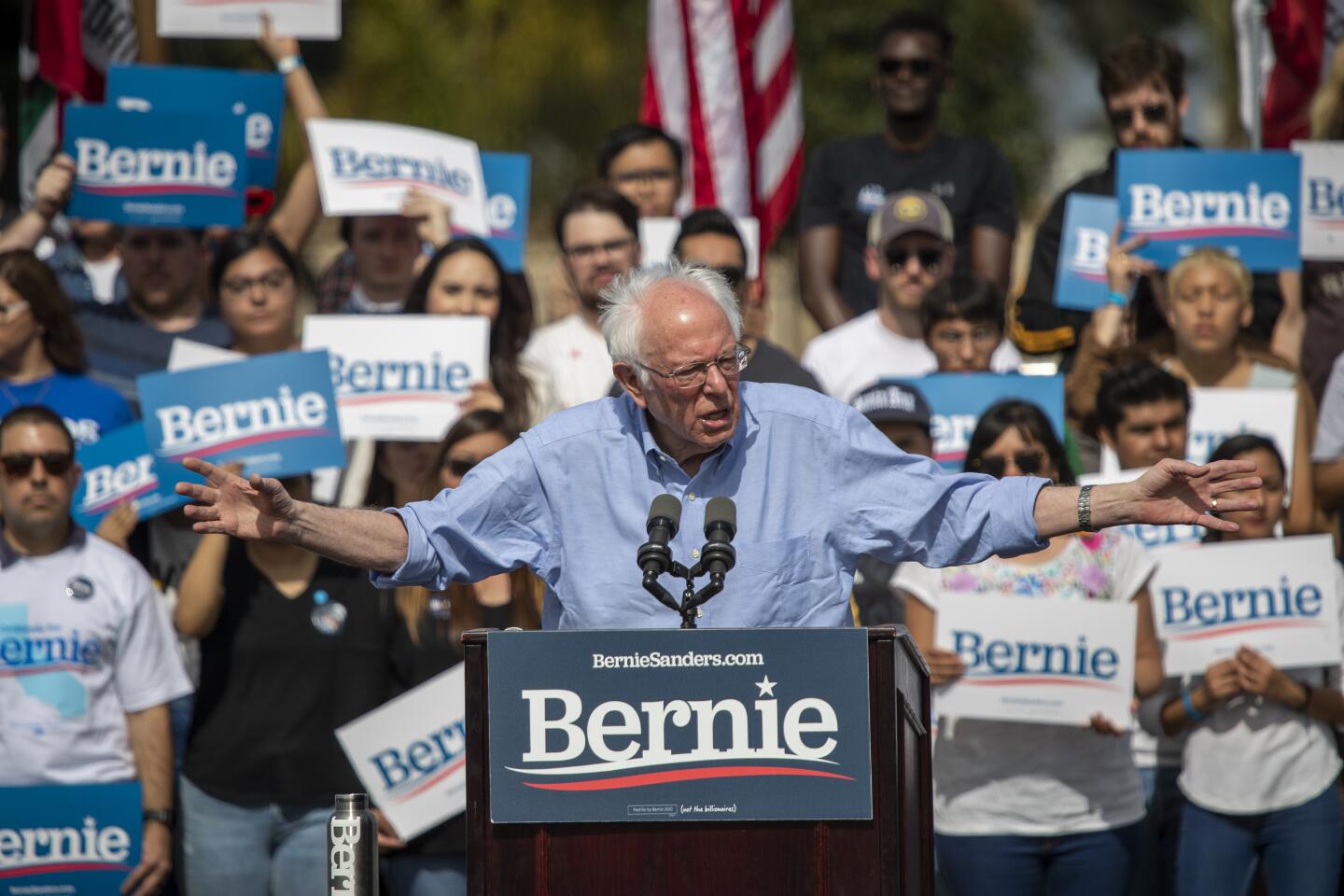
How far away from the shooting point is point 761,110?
34.2 ft

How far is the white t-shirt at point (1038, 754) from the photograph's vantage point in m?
6.23

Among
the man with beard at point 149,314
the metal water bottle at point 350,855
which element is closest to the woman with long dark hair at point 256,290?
the man with beard at point 149,314

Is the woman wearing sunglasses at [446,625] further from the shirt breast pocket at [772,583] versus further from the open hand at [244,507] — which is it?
the open hand at [244,507]

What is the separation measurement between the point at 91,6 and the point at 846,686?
7.06 m

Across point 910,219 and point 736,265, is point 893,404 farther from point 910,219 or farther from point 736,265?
point 910,219

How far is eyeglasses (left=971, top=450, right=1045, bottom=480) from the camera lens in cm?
656

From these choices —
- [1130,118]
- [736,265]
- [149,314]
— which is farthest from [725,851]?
[1130,118]

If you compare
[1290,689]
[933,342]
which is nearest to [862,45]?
[933,342]

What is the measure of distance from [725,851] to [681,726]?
0.26 m

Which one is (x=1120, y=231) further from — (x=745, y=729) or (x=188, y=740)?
(x=745, y=729)

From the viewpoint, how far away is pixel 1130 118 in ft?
27.5

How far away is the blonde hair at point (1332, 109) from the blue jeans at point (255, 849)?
545cm

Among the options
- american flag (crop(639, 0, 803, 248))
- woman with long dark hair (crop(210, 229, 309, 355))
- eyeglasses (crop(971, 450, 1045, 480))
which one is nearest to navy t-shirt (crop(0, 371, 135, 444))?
woman with long dark hair (crop(210, 229, 309, 355))

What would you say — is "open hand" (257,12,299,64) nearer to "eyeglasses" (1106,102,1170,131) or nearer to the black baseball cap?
the black baseball cap
